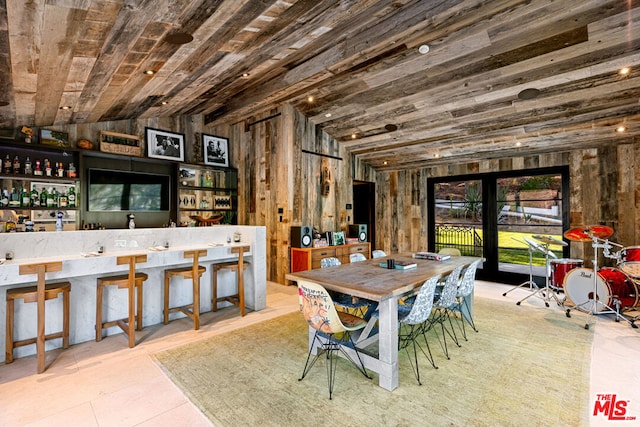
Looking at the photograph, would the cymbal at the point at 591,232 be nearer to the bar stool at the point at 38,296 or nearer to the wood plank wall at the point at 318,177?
the wood plank wall at the point at 318,177

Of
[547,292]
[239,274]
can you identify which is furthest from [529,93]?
[239,274]

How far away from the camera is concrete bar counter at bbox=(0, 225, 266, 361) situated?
2.89 m

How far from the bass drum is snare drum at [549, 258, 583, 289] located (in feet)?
1.10

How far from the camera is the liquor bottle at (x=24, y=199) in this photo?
4.34 meters

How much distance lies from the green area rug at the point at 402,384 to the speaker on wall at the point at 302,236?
2.12 metres

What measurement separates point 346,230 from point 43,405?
5259 mm

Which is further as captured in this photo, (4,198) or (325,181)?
(325,181)

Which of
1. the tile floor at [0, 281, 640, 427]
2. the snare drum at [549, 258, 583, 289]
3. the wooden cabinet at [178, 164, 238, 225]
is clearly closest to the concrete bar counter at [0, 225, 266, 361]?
the tile floor at [0, 281, 640, 427]

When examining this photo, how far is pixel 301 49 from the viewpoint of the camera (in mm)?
3422

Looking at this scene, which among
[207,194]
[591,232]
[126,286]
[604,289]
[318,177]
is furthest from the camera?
[207,194]

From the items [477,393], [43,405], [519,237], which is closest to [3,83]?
[43,405]

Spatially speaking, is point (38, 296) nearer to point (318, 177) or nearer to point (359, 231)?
point (318, 177)

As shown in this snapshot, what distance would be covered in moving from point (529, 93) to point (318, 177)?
3.55 m

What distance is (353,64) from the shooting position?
3.67m
